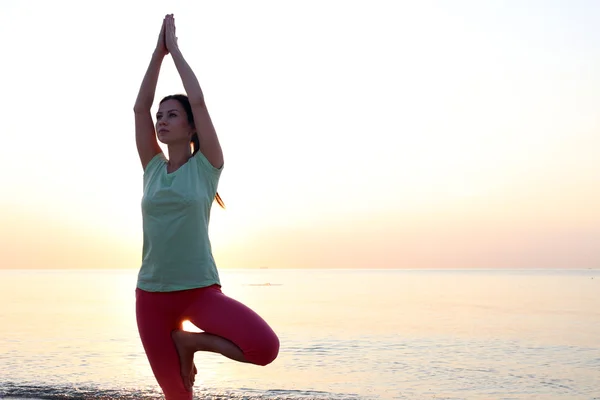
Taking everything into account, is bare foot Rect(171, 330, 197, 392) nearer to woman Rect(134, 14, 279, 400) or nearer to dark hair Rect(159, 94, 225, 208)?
woman Rect(134, 14, 279, 400)

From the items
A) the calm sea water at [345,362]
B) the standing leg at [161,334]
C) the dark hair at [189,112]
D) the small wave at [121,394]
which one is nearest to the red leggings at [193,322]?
the standing leg at [161,334]

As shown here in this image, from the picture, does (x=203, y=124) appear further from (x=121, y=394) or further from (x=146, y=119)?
(x=121, y=394)

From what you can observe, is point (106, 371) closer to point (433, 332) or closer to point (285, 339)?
point (285, 339)

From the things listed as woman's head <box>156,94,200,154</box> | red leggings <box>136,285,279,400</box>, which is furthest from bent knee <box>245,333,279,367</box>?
woman's head <box>156,94,200,154</box>

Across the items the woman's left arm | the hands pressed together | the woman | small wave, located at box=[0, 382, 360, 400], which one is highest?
the hands pressed together

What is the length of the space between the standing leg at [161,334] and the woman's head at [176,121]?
897 mm

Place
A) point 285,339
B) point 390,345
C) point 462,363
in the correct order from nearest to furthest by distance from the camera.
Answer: point 462,363, point 390,345, point 285,339

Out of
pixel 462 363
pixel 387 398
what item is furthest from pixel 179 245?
pixel 462 363

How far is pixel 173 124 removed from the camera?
4.10 meters

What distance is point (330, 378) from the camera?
17.9 m

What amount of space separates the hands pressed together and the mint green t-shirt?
2.39 ft

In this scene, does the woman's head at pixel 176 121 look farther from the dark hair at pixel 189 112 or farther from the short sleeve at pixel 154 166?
the short sleeve at pixel 154 166

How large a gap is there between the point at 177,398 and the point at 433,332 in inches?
1146

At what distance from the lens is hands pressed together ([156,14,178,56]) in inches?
165
